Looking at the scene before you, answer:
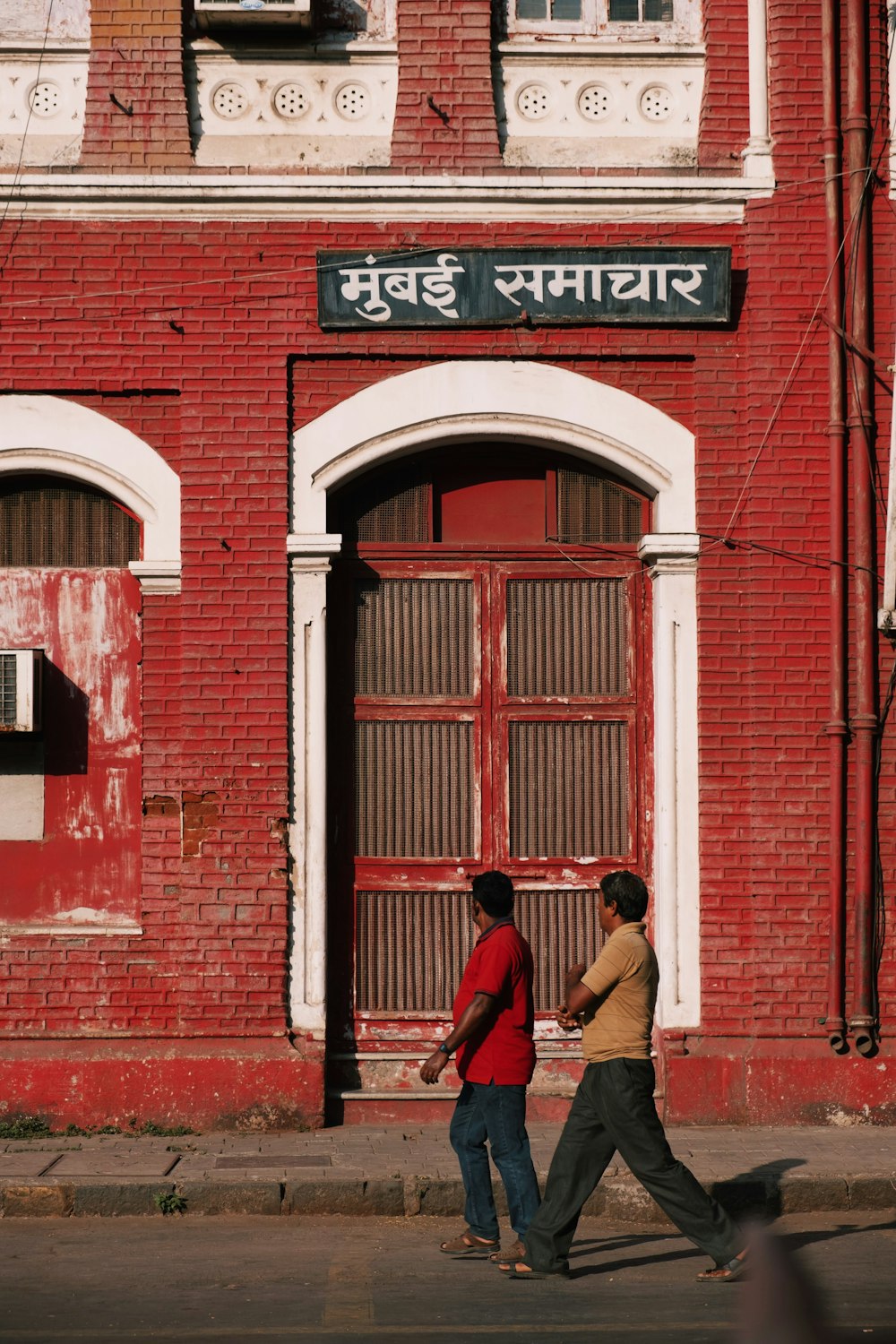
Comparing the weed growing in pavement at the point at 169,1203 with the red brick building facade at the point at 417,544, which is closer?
the weed growing in pavement at the point at 169,1203

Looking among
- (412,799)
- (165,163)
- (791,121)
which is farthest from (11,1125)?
(791,121)

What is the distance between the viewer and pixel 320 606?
400 inches

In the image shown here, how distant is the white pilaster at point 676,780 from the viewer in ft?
33.1

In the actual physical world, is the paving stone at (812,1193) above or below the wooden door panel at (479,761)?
below

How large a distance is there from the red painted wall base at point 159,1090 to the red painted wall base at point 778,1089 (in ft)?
7.52

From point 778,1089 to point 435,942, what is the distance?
2307mm

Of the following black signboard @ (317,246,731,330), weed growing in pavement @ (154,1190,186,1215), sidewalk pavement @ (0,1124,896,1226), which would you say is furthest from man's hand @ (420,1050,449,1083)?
black signboard @ (317,246,731,330)

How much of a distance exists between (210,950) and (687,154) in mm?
5880

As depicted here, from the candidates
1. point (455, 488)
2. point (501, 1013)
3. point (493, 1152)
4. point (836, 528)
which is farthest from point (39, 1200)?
point (836, 528)

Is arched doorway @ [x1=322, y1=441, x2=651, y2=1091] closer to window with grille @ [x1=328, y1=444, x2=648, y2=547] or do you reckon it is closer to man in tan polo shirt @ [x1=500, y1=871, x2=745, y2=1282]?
window with grille @ [x1=328, y1=444, x2=648, y2=547]

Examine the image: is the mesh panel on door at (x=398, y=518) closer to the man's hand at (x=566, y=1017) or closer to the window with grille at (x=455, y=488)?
the window with grille at (x=455, y=488)

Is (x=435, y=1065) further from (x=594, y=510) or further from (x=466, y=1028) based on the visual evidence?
(x=594, y=510)

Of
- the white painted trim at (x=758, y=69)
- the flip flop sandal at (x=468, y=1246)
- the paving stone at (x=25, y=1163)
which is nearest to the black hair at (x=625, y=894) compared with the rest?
the flip flop sandal at (x=468, y=1246)

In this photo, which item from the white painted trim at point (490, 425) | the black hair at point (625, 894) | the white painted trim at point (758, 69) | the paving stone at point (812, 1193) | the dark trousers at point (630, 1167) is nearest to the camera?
the dark trousers at point (630, 1167)
